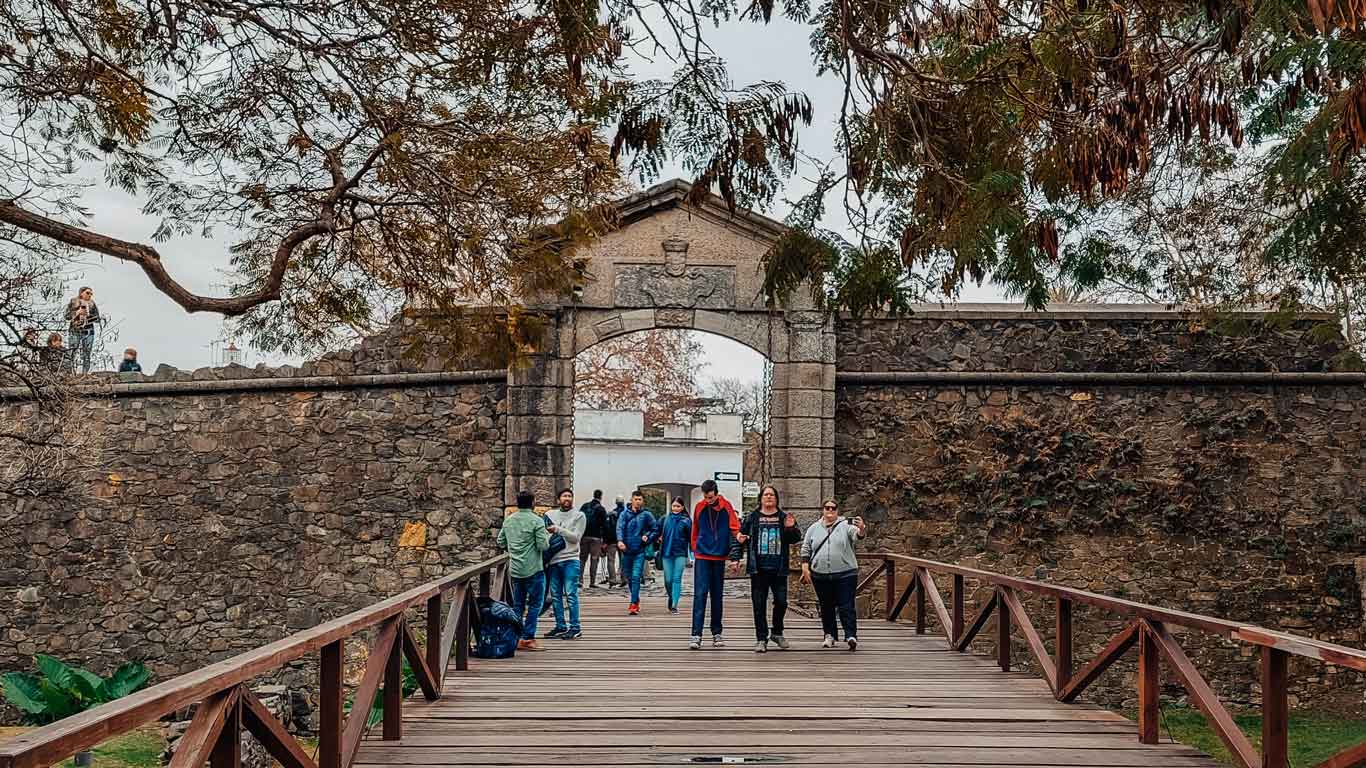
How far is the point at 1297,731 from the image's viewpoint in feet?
43.0

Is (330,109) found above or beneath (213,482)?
above

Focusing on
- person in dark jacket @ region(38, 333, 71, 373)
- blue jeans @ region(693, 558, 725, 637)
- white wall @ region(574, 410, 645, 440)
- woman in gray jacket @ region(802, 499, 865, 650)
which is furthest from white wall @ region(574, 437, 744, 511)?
woman in gray jacket @ region(802, 499, 865, 650)

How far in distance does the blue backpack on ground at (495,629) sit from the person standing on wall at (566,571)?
99 cm

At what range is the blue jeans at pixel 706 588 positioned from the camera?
32.7 ft

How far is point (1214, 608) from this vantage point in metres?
13.8

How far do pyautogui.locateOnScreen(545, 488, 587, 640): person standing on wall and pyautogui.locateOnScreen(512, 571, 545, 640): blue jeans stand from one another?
278 millimetres

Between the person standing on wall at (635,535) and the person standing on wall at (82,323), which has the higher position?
the person standing on wall at (82,323)

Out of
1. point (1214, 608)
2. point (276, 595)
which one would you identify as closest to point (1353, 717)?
point (1214, 608)

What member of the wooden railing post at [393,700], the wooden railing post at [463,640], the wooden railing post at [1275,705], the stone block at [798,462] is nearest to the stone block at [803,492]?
the stone block at [798,462]

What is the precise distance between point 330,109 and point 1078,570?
902cm

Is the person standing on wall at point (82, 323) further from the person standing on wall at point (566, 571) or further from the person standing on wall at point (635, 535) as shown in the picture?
the person standing on wall at point (635, 535)

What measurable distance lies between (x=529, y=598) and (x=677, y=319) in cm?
445

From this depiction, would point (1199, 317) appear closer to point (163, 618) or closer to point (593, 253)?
point (593, 253)

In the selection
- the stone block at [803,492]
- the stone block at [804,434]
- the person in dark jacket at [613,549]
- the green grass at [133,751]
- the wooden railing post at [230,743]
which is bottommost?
the green grass at [133,751]
